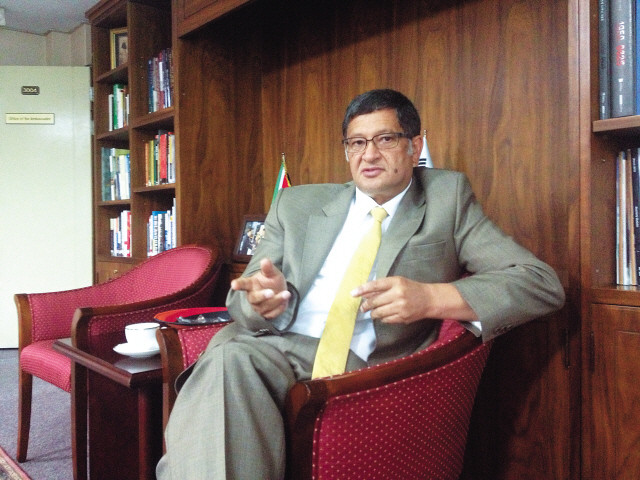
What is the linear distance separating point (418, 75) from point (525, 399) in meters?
1.28

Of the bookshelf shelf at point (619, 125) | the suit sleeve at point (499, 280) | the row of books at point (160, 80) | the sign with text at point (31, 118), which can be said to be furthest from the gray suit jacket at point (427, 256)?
the sign with text at point (31, 118)

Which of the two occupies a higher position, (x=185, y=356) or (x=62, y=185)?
(x=62, y=185)

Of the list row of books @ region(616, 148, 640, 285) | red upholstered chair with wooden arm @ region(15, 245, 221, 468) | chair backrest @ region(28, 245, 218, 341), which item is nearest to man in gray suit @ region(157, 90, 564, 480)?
row of books @ region(616, 148, 640, 285)

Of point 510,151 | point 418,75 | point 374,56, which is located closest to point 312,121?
point 374,56

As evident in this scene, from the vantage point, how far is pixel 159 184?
298 centimetres

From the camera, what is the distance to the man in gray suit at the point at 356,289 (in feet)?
3.50

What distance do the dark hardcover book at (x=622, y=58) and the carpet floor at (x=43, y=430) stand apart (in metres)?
2.20

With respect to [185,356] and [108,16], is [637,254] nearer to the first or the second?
[185,356]

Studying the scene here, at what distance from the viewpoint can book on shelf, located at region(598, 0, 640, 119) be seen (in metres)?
1.30

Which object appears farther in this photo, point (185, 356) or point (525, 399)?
point (525, 399)

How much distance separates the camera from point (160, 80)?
2975 millimetres

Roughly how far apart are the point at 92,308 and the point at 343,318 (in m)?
1.02

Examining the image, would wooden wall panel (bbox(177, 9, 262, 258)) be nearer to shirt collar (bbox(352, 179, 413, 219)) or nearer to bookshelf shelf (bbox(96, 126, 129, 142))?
bookshelf shelf (bbox(96, 126, 129, 142))

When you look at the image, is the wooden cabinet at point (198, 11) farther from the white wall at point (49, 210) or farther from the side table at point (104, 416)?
the white wall at point (49, 210)
